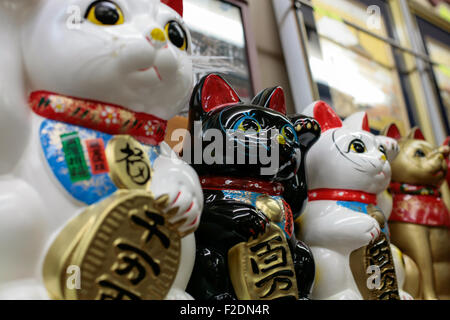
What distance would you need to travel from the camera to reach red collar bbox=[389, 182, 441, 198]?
4.69 ft

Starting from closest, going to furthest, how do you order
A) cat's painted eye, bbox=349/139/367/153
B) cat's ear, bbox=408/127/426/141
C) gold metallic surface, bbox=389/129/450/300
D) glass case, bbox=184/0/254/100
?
cat's painted eye, bbox=349/139/367/153
gold metallic surface, bbox=389/129/450/300
glass case, bbox=184/0/254/100
cat's ear, bbox=408/127/426/141

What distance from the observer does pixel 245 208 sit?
32.2 inches

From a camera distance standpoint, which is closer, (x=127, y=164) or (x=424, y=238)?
(x=127, y=164)

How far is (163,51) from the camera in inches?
27.7

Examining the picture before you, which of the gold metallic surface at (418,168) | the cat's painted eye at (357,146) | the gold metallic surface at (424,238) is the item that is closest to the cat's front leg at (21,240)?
the cat's painted eye at (357,146)

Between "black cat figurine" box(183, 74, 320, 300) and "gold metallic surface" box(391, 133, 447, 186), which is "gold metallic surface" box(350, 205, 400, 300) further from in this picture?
"gold metallic surface" box(391, 133, 447, 186)

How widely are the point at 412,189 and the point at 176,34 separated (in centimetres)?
100

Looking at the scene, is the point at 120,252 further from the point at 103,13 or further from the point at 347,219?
the point at 347,219

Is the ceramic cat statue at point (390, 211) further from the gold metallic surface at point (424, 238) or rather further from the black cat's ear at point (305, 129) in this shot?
the black cat's ear at point (305, 129)

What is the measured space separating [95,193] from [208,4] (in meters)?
1.09

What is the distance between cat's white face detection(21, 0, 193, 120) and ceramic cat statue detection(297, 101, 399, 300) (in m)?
0.52

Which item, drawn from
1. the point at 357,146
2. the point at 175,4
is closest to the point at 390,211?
the point at 357,146

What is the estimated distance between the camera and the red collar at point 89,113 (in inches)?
26.1

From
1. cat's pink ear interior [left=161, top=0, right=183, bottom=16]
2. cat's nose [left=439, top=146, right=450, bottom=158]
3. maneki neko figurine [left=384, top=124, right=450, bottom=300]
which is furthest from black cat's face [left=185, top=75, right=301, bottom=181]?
cat's nose [left=439, top=146, right=450, bottom=158]
